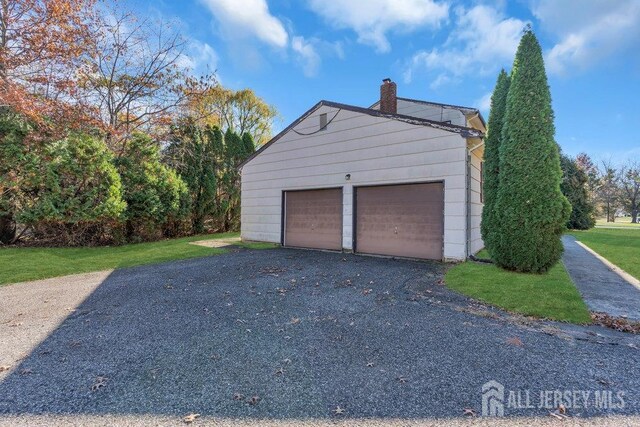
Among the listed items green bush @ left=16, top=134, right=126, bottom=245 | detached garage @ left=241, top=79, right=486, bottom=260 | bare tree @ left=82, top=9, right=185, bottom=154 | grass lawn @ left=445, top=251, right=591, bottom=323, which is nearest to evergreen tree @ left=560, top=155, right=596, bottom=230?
detached garage @ left=241, top=79, right=486, bottom=260

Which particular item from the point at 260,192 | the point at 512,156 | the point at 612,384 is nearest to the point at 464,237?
the point at 512,156

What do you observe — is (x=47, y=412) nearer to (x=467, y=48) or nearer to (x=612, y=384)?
(x=612, y=384)

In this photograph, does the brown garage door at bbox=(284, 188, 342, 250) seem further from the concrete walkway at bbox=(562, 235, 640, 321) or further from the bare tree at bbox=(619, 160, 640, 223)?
the bare tree at bbox=(619, 160, 640, 223)

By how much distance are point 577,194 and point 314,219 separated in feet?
70.8

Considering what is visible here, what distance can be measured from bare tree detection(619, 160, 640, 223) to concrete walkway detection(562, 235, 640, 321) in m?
41.4

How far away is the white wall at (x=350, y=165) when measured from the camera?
7.67 metres

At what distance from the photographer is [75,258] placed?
29.5 ft

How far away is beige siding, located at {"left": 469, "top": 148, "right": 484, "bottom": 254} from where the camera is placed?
8152 mm

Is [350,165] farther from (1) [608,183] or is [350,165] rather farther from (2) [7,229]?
(1) [608,183]

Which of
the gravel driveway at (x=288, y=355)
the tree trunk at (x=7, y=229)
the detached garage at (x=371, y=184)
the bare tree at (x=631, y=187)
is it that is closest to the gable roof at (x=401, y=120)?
the detached garage at (x=371, y=184)

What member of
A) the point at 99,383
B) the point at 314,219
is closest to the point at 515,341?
the point at 99,383

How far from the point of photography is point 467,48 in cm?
1059

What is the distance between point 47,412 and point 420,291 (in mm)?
4830

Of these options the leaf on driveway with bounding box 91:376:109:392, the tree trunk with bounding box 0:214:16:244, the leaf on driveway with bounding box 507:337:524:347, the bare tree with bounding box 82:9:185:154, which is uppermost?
the bare tree with bounding box 82:9:185:154
